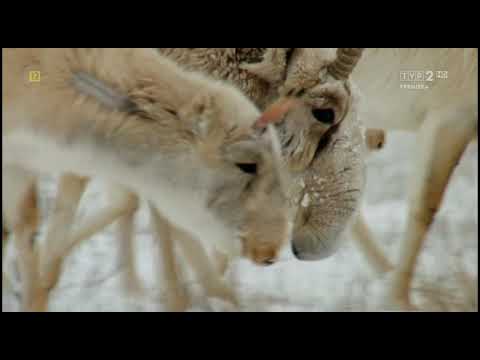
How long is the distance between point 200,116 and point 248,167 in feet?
0.44

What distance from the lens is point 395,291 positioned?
149 centimetres

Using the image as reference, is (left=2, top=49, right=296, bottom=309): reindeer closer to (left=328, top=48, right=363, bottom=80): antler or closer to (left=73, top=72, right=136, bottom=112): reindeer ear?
(left=73, top=72, right=136, bottom=112): reindeer ear

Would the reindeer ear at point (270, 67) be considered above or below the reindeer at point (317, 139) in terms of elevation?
above

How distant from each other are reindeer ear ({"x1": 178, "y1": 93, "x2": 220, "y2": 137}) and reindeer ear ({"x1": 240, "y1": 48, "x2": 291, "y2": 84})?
18 centimetres

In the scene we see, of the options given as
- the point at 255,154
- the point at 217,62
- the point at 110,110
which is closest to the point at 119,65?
the point at 110,110

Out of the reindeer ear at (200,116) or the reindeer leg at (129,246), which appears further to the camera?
the reindeer leg at (129,246)

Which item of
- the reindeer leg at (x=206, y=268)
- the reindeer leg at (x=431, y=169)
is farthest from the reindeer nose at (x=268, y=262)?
the reindeer leg at (x=431, y=169)

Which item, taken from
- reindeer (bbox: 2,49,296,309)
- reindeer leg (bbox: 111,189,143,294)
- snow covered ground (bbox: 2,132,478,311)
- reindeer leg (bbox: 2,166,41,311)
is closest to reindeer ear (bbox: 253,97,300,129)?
reindeer (bbox: 2,49,296,309)

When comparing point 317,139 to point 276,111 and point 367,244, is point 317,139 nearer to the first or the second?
point 276,111

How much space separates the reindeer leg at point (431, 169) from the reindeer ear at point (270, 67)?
39 cm

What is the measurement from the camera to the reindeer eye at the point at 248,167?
1278 mm

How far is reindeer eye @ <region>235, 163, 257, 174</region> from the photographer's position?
50.3 inches

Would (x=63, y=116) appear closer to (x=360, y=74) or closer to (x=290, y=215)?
(x=290, y=215)

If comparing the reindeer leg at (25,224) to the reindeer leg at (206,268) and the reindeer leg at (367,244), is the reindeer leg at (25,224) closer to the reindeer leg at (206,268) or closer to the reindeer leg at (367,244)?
the reindeer leg at (206,268)
